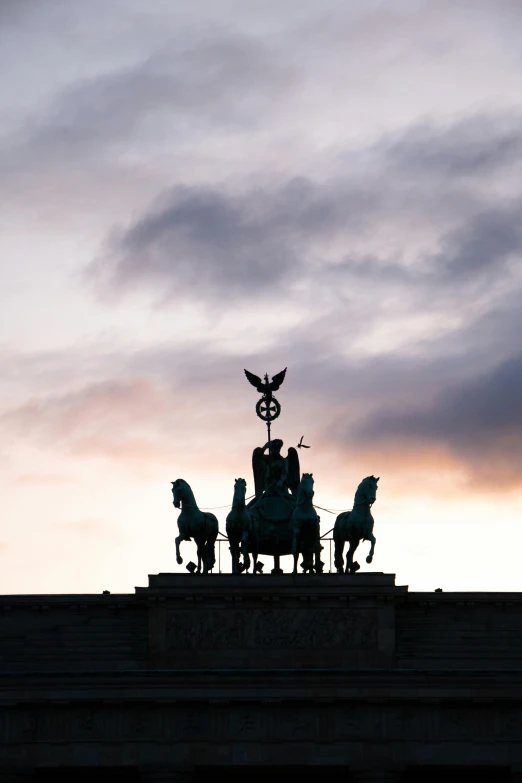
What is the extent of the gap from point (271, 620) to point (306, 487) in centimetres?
373

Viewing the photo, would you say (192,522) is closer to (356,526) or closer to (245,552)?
(245,552)

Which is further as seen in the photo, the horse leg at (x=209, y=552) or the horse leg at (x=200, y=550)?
the horse leg at (x=209, y=552)

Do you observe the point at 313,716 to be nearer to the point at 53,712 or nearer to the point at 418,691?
the point at 418,691

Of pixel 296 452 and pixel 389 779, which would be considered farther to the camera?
pixel 296 452

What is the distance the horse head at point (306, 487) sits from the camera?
62553 millimetres

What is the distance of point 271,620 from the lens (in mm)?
62250

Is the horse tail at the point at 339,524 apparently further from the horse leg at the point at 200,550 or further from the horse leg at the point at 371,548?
the horse leg at the point at 200,550

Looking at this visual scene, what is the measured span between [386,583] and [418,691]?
3.38 meters

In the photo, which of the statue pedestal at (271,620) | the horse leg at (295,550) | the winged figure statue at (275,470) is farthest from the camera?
the winged figure statue at (275,470)

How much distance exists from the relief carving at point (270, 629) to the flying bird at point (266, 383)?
7826 millimetres

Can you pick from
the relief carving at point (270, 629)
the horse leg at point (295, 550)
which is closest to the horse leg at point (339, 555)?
the horse leg at point (295, 550)

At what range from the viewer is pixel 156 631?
62094 millimetres

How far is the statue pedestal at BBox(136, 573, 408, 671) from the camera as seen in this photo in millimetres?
61906

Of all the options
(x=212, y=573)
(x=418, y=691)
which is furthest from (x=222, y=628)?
(x=418, y=691)
